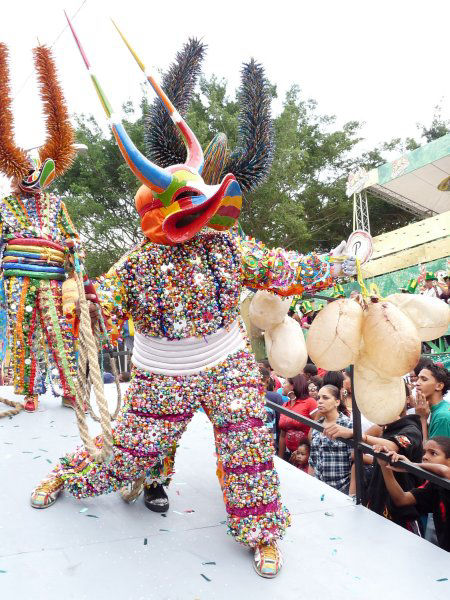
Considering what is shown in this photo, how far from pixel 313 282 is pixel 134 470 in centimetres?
109

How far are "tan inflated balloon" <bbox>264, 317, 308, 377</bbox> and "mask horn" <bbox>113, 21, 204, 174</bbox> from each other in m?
0.83

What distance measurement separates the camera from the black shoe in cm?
250

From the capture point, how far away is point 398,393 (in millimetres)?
2180

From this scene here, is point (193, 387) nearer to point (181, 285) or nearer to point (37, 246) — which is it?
point (181, 285)

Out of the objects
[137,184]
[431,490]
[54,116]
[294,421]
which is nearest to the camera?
[431,490]

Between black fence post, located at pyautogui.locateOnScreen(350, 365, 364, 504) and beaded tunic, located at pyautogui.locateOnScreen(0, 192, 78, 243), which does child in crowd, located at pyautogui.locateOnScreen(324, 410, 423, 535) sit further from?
beaded tunic, located at pyautogui.locateOnScreen(0, 192, 78, 243)

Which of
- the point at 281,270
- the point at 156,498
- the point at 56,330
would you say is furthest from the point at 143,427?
the point at 56,330

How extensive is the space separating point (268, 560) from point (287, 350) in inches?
35.0

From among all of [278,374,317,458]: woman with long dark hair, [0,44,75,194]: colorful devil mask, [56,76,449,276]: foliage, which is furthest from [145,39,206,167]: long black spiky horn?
[56,76,449,276]: foliage

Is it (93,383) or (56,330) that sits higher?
(56,330)

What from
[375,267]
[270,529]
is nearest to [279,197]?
[375,267]

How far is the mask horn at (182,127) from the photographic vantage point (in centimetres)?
234

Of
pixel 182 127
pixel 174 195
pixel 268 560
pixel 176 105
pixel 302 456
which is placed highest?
pixel 176 105

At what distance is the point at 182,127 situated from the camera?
2.44 meters
